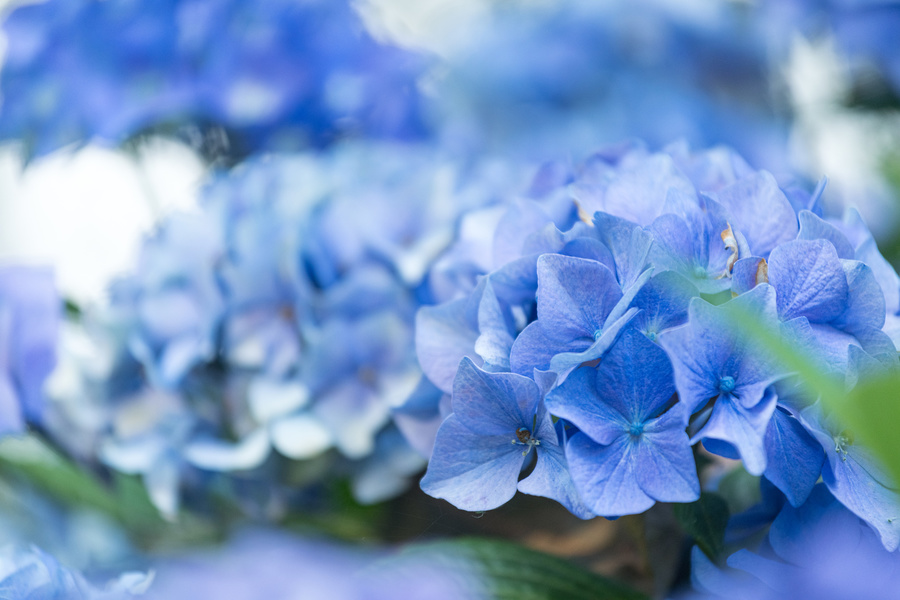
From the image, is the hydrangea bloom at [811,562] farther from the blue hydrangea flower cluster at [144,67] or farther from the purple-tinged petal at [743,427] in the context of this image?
the blue hydrangea flower cluster at [144,67]

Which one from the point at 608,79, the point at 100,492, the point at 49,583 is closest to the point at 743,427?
the point at 49,583

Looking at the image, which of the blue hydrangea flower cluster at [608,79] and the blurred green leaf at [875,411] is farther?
the blue hydrangea flower cluster at [608,79]

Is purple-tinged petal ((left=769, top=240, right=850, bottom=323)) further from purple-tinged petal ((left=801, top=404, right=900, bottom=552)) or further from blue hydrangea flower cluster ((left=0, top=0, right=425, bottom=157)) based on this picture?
blue hydrangea flower cluster ((left=0, top=0, right=425, bottom=157))

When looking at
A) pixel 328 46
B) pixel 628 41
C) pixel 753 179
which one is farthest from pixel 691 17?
pixel 753 179

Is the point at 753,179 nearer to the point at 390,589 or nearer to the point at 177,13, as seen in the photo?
the point at 390,589

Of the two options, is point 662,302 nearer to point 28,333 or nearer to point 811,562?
point 811,562

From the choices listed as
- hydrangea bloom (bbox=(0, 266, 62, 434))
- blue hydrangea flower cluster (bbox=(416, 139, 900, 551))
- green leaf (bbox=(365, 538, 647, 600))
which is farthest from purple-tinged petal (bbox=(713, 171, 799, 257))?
hydrangea bloom (bbox=(0, 266, 62, 434))

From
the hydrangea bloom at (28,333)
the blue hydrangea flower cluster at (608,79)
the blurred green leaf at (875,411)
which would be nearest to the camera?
the blurred green leaf at (875,411)

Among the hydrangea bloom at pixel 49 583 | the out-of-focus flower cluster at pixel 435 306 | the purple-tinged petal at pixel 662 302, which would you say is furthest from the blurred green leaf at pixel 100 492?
→ the purple-tinged petal at pixel 662 302
